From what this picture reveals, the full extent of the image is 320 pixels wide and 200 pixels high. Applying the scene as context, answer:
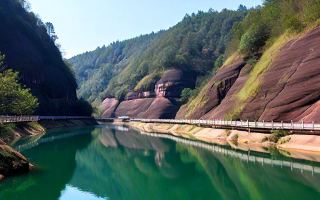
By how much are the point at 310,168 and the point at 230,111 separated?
29477 millimetres

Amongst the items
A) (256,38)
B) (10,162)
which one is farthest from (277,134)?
(256,38)

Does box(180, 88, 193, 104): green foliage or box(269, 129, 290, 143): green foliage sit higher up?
box(180, 88, 193, 104): green foliage

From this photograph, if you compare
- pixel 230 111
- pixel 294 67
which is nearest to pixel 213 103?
pixel 230 111

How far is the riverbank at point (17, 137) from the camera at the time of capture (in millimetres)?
20312

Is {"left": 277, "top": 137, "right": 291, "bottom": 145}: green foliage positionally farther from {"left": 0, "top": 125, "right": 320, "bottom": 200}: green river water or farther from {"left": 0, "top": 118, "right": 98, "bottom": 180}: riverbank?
{"left": 0, "top": 118, "right": 98, "bottom": 180}: riverbank

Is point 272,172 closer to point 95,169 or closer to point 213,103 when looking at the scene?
point 95,169

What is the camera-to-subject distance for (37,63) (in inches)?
3669

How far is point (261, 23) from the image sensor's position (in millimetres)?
65250

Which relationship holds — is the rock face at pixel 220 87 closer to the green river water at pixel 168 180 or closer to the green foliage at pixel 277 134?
the green foliage at pixel 277 134

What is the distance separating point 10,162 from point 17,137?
116ft

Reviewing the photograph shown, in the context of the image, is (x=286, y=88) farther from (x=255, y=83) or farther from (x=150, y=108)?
(x=150, y=108)

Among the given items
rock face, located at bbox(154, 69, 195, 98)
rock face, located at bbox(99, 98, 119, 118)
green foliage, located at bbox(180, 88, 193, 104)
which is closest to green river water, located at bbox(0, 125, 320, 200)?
green foliage, located at bbox(180, 88, 193, 104)

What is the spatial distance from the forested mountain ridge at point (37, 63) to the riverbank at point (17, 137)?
5203mm

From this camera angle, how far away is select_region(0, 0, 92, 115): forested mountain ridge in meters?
82.6
